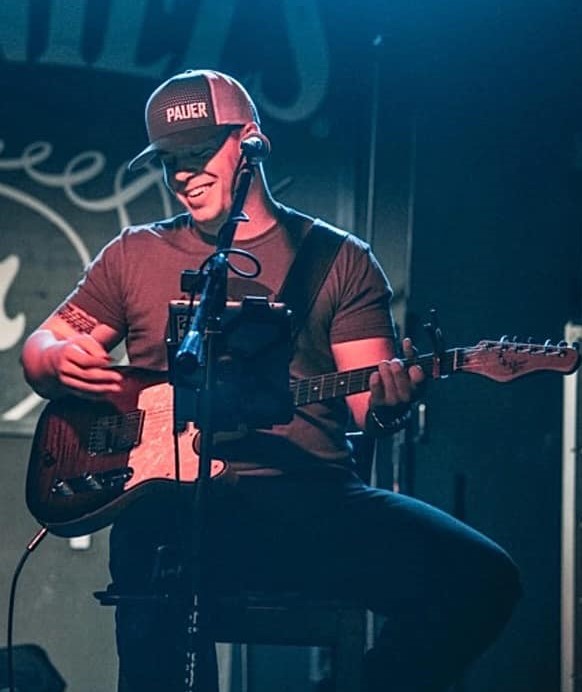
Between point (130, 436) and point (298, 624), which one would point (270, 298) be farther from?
point (298, 624)

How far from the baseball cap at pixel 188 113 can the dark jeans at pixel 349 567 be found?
75 centimetres

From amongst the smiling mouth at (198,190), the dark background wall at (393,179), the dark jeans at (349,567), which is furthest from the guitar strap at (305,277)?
the dark background wall at (393,179)

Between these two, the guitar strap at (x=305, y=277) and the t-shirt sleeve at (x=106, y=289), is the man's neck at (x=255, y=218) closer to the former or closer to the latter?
the guitar strap at (x=305, y=277)

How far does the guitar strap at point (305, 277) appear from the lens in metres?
2.79

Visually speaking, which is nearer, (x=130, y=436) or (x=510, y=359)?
(x=510, y=359)

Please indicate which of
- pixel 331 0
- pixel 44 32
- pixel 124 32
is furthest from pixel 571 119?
pixel 44 32

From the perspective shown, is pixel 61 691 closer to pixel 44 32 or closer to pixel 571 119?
pixel 44 32

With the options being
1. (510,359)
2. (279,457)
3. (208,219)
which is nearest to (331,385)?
(279,457)

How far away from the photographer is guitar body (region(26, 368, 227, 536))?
2641mm

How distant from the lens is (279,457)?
2.70 metres

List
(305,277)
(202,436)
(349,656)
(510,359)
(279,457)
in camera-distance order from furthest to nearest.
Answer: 1. (305,277)
2. (279,457)
3. (510,359)
4. (349,656)
5. (202,436)

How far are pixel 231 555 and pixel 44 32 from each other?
6.65 ft

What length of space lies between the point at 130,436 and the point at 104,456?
7 centimetres

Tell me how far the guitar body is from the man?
0.05 metres
